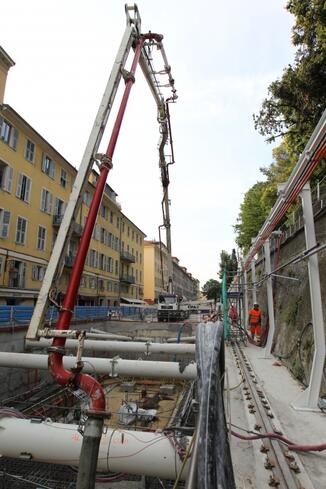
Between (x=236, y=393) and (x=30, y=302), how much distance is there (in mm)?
21274

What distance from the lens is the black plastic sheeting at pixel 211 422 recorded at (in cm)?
143

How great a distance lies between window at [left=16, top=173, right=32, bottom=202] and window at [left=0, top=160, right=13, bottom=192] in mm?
1040

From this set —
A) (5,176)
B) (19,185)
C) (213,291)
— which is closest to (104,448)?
(5,176)

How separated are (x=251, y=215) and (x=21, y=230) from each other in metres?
21.6

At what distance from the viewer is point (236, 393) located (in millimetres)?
5305

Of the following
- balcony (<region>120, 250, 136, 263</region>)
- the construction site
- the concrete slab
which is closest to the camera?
the construction site

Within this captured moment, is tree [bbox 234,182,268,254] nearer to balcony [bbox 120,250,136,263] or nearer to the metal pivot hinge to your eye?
balcony [bbox 120,250,136,263]

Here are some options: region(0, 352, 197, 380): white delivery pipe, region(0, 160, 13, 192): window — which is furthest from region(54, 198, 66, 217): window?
region(0, 352, 197, 380): white delivery pipe

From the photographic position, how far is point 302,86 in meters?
13.2

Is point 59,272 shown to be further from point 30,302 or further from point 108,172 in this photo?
point 30,302

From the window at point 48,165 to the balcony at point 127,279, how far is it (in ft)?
65.8

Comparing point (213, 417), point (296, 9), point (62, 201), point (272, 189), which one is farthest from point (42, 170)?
point (213, 417)

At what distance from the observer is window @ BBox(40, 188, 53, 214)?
86.8 feet

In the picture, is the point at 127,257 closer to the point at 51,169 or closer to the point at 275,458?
the point at 51,169
